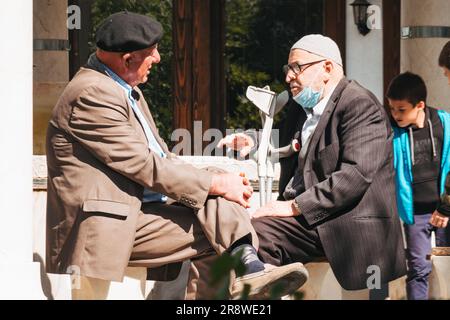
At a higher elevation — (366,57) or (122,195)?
(366,57)

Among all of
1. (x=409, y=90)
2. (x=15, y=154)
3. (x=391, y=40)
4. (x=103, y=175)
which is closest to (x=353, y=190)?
(x=409, y=90)

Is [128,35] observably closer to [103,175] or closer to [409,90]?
[103,175]

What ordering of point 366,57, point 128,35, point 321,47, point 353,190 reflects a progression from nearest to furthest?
point 128,35 → point 353,190 → point 321,47 → point 366,57

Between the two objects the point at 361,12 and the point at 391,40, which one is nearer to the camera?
the point at 361,12

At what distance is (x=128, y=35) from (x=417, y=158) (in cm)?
183

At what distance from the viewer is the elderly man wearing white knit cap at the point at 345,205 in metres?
7.22

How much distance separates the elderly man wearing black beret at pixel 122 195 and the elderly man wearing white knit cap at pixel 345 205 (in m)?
0.38

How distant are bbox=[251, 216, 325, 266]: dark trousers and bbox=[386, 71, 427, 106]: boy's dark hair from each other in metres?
1.11

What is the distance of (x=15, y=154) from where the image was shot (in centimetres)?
717

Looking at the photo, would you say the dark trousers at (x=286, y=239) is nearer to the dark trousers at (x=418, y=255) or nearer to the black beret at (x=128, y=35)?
the dark trousers at (x=418, y=255)

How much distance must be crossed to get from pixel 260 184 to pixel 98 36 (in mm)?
1299

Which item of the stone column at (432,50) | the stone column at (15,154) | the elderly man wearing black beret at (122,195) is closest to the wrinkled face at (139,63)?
the elderly man wearing black beret at (122,195)

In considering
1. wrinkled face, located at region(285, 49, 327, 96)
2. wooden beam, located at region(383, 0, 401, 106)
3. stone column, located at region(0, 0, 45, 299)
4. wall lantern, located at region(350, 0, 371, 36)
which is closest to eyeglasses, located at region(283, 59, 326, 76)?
wrinkled face, located at region(285, 49, 327, 96)

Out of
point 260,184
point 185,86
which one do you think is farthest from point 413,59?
point 260,184
